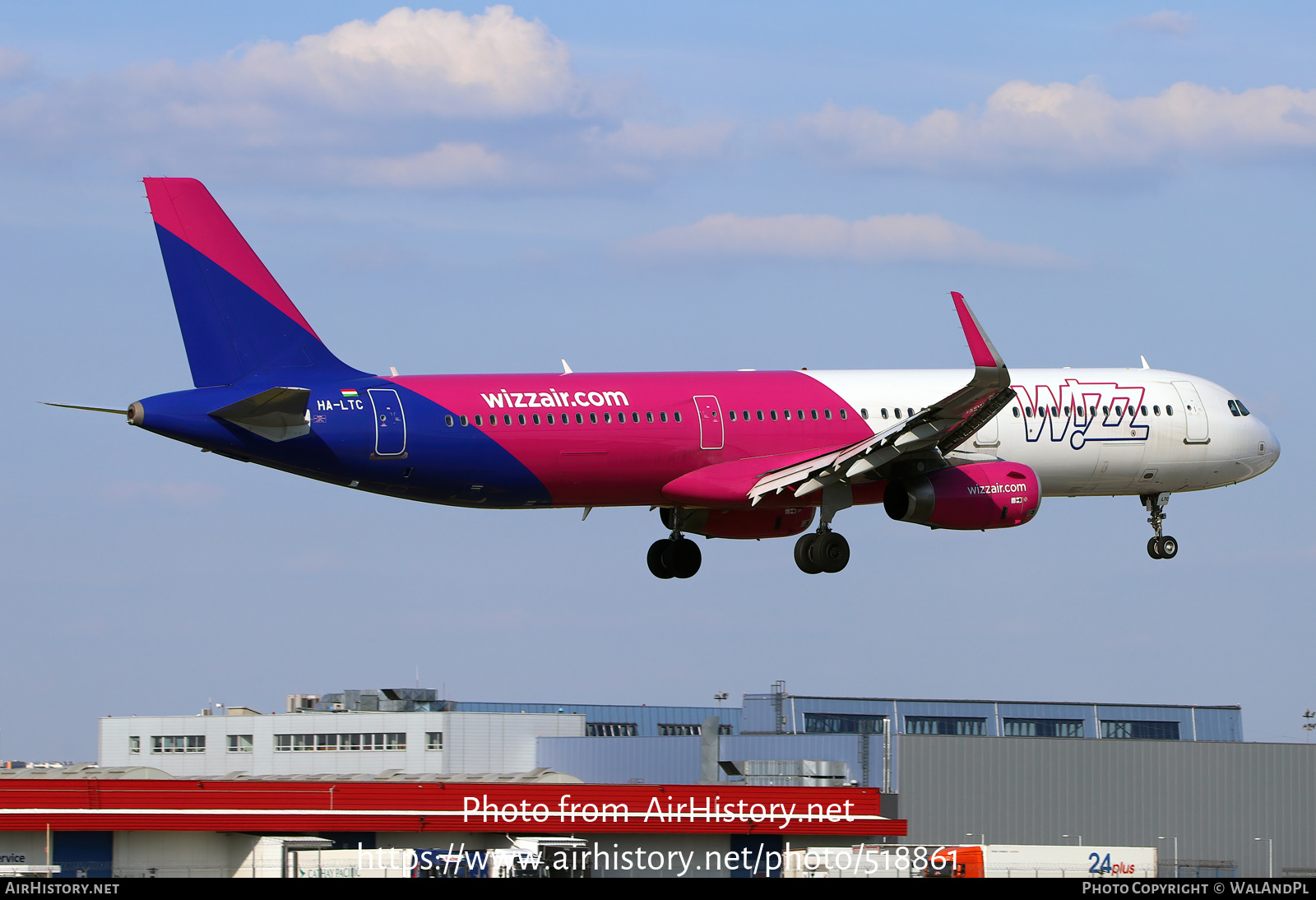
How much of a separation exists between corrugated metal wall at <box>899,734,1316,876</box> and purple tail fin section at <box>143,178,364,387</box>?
25.3m

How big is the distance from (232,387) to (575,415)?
8.14 meters

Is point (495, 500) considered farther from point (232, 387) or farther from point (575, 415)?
point (232, 387)

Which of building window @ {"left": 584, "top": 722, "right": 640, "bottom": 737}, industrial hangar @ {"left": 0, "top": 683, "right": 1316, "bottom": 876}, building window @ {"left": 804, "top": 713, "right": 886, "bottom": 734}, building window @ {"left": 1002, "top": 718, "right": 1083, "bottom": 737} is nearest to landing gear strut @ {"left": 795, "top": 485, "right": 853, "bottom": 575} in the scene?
industrial hangar @ {"left": 0, "top": 683, "right": 1316, "bottom": 876}

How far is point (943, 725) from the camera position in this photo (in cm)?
8794

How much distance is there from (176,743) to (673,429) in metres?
45.2

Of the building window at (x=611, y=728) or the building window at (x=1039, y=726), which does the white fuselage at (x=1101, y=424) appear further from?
the building window at (x=611, y=728)

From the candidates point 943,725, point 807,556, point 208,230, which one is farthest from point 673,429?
point 943,725

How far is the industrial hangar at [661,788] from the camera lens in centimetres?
5053

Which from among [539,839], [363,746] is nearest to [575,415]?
[539,839]

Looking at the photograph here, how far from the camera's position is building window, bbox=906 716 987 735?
3462 inches

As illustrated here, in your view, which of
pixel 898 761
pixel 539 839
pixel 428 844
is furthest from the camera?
pixel 898 761

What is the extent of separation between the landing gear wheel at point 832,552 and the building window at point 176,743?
4315 centimetres

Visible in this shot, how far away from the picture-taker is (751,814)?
5266 cm

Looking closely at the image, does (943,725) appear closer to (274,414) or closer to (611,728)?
(611,728)
